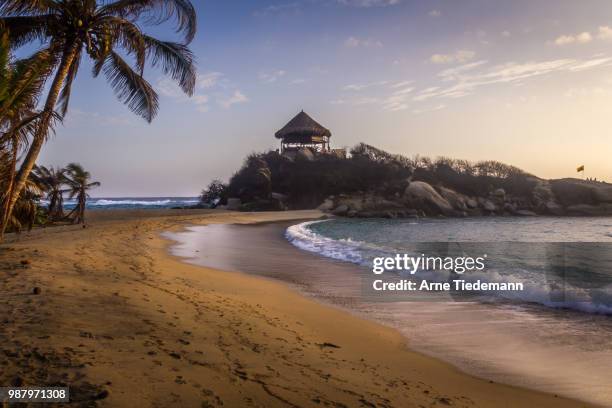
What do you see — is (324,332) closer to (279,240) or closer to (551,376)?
(551,376)

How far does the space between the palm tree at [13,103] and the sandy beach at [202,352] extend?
255 cm

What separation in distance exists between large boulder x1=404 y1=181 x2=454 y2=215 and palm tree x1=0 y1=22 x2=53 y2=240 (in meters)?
43.3

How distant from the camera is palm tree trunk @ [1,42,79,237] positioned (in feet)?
28.8

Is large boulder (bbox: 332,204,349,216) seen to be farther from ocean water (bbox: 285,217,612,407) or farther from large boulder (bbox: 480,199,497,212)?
ocean water (bbox: 285,217,612,407)

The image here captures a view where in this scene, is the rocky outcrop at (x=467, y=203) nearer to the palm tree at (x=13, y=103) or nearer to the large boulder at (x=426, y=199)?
the large boulder at (x=426, y=199)

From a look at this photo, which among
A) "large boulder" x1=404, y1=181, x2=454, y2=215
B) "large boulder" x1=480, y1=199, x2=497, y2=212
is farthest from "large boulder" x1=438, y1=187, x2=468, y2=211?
"large boulder" x1=480, y1=199, x2=497, y2=212

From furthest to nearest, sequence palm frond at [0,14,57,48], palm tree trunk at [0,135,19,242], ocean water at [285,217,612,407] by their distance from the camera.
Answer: palm frond at [0,14,57,48] < palm tree trunk at [0,135,19,242] < ocean water at [285,217,612,407]

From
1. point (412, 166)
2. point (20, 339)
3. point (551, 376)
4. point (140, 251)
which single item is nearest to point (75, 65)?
point (140, 251)

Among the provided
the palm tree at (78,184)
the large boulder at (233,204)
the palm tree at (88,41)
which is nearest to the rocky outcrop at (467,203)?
the large boulder at (233,204)

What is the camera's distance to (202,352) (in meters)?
3.90

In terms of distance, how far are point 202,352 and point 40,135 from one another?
7767mm

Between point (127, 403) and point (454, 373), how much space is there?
3263mm

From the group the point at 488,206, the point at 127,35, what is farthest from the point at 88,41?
the point at 488,206

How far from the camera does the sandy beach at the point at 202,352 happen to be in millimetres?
3068
